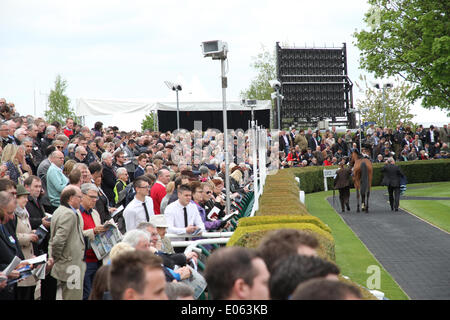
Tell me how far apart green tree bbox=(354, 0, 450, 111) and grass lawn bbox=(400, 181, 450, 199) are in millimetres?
Answer: 5206

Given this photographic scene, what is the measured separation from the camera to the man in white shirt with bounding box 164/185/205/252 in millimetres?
9719

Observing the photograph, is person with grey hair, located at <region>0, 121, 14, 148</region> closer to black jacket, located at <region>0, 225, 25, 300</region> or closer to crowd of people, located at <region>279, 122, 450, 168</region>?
black jacket, located at <region>0, 225, 25, 300</region>

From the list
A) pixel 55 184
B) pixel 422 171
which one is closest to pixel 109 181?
pixel 55 184

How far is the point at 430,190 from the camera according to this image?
108 ft

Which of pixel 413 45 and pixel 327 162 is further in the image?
pixel 413 45

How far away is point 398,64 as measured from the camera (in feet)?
133

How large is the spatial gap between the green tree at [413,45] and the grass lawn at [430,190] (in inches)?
205

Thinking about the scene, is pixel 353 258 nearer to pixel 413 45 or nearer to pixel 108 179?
pixel 108 179

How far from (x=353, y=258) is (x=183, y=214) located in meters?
6.37

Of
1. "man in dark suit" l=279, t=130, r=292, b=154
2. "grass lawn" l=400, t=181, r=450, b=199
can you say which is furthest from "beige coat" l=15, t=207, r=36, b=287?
"man in dark suit" l=279, t=130, r=292, b=154

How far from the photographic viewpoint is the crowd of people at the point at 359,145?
3422 cm

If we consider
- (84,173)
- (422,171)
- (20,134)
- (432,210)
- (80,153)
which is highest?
(20,134)

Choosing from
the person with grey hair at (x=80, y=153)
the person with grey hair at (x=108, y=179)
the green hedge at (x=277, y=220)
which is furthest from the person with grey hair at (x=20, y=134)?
the green hedge at (x=277, y=220)
